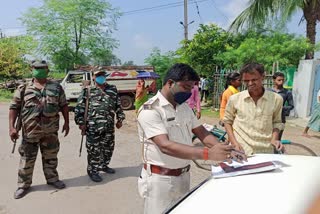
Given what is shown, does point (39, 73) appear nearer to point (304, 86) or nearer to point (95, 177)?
point (95, 177)

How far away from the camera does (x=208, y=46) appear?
14.3m

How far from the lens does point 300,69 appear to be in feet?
35.4

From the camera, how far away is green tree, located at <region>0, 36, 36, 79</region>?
2267cm

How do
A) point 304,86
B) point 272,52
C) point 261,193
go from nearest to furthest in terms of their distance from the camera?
point 261,193 < point 304,86 < point 272,52

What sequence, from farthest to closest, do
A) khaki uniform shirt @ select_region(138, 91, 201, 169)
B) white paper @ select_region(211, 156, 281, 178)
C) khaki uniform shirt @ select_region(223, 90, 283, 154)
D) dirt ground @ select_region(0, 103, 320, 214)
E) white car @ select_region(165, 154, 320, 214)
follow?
dirt ground @ select_region(0, 103, 320, 214) < khaki uniform shirt @ select_region(223, 90, 283, 154) < khaki uniform shirt @ select_region(138, 91, 201, 169) < white paper @ select_region(211, 156, 281, 178) < white car @ select_region(165, 154, 320, 214)

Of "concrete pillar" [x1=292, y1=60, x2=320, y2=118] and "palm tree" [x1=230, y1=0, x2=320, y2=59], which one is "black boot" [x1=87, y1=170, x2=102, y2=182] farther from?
"palm tree" [x1=230, y1=0, x2=320, y2=59]

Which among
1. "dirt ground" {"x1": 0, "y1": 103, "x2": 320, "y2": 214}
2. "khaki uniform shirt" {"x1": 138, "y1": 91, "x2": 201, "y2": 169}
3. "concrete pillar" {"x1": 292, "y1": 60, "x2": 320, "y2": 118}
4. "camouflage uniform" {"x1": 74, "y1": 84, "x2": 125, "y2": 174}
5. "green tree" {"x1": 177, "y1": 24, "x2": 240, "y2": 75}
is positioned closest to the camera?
"khaki uniform shirt" {"x1": 138, "y1": 91, "x2": 201, "y2": 169}

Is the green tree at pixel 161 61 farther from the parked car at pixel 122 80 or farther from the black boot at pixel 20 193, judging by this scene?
the black boot at pixel 20 193

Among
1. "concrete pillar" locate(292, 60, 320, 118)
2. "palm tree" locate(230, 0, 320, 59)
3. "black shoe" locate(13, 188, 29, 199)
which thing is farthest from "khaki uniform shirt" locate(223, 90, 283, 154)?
"palm tree" locate(230, 0, 320, 59)

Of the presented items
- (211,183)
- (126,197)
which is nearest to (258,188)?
(211,183)

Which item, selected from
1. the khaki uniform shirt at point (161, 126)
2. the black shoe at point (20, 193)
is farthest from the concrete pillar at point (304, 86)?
the khaki uniform shirt at point (161, 126)

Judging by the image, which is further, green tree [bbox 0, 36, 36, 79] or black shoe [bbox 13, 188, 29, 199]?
green tree [bbox 0, 36, 36, 79]

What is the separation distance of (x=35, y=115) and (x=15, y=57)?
830 inches

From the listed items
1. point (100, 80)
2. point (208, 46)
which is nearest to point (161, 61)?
point (208, 46)
